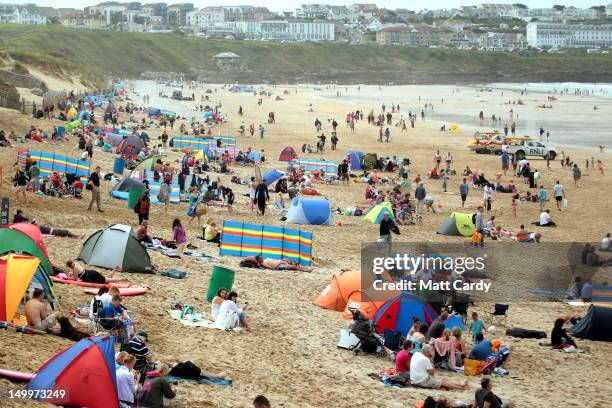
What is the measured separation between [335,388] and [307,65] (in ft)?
520

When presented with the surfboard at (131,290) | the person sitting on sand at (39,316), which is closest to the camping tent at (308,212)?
the surfboard at (131,290)

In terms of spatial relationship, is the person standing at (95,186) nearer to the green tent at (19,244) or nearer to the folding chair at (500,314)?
the green tent at (19,244)

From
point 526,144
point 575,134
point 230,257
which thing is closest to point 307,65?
point 575,134

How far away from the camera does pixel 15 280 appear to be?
37.5 feet

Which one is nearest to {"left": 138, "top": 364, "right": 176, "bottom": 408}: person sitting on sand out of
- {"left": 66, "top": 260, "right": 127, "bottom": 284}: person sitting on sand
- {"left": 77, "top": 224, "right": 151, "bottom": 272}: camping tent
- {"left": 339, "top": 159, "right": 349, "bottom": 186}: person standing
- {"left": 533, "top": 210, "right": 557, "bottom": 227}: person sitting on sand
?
{"left": 66, "top": 260, "right": 127, "bottom": 284}: person sitting on sand

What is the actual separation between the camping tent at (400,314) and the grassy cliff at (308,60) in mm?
114862

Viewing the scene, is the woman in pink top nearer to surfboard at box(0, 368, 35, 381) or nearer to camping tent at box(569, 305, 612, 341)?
camping tent at box(569, 305, 612, 341)

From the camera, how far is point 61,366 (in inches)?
357

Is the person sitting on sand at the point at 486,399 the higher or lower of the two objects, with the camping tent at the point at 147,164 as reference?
lower

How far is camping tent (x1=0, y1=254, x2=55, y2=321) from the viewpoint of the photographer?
11.1m

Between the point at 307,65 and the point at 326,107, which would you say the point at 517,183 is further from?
the point at 307,65

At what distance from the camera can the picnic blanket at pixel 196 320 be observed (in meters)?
13.0

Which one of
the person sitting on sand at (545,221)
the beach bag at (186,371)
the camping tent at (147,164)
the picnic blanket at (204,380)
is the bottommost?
the person sitting on sand at (545,221)

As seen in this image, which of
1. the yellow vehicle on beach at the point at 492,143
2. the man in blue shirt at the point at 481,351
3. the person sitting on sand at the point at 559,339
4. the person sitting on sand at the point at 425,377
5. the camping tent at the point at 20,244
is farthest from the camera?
the yellow vehicle on beach at the point at 492,143
